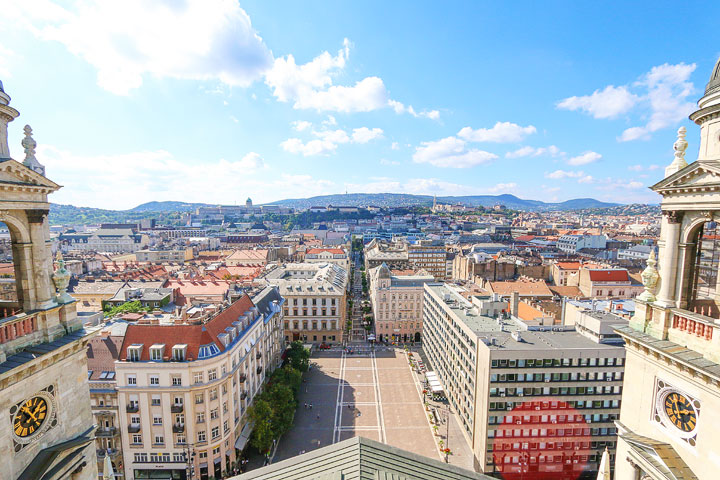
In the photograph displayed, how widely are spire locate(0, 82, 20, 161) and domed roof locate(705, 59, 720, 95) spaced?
2421cm

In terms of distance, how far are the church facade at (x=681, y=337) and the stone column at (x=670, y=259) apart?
0.09 feet

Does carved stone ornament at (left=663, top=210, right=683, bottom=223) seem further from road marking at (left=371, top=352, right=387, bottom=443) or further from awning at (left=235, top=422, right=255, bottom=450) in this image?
awning at (left=235, top=422, right=255, bottom=450)

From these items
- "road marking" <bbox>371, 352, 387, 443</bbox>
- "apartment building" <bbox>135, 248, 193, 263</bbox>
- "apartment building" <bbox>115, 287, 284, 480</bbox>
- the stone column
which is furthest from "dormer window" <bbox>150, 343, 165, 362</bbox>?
"apartment building" <bbox>135, 248, 193, 263</bbox>

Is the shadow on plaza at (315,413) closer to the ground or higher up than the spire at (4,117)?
closer to the ground

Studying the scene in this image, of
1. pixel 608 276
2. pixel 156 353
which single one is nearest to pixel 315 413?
pixel 156 353

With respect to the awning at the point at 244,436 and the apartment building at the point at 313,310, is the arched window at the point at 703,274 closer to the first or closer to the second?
the awning at the point at 244,436

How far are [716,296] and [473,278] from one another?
309 ft

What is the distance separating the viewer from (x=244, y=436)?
146ft

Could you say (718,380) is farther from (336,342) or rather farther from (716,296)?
(336,342)

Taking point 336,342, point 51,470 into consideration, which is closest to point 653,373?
point 51,470

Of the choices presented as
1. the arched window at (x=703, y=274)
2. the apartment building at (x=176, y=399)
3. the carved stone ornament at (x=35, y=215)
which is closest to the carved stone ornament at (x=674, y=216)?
the arched window at (x=703, y=274)

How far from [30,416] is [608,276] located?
111 meters

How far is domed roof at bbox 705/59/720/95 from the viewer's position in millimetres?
12478

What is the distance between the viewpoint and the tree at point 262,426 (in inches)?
1729
